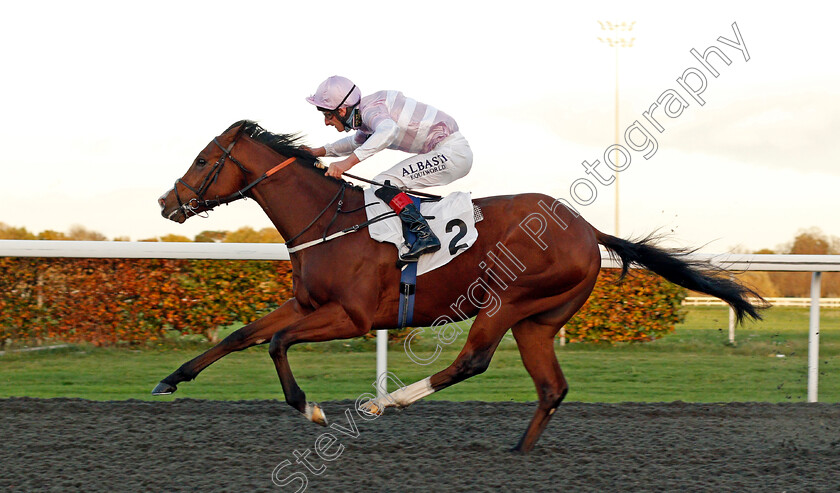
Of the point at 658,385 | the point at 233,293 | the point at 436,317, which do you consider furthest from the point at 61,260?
the point at 658,385

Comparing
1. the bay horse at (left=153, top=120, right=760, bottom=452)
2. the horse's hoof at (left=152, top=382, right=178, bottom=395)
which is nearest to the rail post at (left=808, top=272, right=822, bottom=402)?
the bay horse at (left=153, top=120, right=760, bottom=452)

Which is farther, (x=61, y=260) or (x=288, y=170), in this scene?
(x=61, y=260)

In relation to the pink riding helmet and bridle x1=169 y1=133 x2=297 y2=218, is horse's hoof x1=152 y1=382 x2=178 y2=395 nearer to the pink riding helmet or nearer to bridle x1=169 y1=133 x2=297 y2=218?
bridle x1=169 y1=133 x2=297 y2=218

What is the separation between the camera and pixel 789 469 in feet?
10.7

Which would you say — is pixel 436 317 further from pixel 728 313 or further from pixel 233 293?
pixel 728 313

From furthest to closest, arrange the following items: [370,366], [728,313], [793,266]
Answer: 1. [728,313]
2. [370,366]
3. [793,266]

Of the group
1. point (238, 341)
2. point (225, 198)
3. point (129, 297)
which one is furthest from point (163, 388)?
point (129, 297)

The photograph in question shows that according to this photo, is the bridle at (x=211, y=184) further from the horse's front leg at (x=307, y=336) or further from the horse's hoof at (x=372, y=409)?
the horse's hoof at (x=372, y=409)

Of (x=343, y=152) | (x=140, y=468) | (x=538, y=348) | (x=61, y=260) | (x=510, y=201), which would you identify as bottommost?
(x=140, y=468)

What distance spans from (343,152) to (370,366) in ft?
7.02

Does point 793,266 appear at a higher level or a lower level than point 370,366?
A: higher

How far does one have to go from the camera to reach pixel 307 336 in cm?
342

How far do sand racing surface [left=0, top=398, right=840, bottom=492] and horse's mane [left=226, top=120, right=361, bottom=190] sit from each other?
4.21 ft

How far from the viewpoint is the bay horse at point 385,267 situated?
3545 mm
